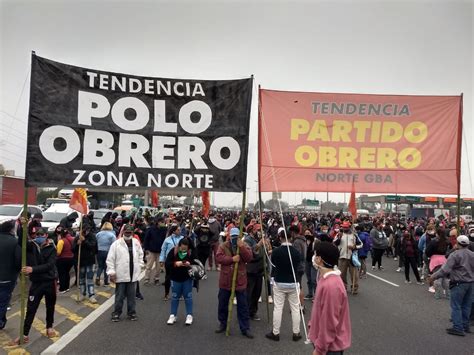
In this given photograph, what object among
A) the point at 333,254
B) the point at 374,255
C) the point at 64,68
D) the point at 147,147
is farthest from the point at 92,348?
the point at 374,255

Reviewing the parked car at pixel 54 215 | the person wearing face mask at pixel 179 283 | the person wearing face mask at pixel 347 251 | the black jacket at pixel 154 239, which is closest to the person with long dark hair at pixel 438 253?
the person wearing face mask at pixel 347 251

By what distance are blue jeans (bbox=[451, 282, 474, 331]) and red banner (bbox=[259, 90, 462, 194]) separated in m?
1.74

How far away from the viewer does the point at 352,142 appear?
6977mm

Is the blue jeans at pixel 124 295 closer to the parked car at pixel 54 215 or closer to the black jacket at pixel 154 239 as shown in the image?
the black jacket at pixel 154 239

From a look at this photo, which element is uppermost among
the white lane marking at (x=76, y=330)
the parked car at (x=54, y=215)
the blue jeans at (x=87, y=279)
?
the parked car at (x=54, y=215)

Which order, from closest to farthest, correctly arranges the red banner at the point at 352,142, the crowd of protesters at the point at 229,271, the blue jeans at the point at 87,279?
the crowd of protesters at the point at 229,271
the red banner at the point at 352,142
the blue jeans at the point at 87,279

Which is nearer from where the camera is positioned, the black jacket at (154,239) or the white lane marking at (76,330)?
the white lane marking at (76,330)

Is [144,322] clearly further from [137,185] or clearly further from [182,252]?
[137,185]

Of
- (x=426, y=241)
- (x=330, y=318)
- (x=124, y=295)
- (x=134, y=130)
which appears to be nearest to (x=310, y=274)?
(x=426, y=241)

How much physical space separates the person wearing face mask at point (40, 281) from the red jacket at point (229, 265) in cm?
265

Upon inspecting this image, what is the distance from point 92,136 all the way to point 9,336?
133 inches

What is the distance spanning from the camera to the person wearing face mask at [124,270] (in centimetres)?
708

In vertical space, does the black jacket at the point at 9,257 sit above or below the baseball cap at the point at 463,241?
below

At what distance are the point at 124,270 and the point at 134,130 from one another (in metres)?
2.62
